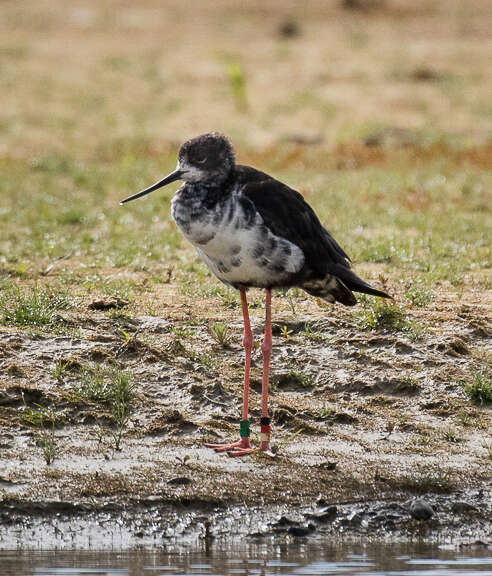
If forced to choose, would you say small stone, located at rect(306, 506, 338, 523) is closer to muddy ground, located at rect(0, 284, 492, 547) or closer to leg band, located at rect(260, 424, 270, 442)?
muddy ground, located at rect(0, 284, 492, 547)

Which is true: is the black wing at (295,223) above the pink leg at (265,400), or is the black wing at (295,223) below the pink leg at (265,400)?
above

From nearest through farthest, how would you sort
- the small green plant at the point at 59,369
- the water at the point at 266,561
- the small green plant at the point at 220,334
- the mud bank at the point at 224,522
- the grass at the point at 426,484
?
Result: the water at the point at 266,561 < the mud bank at the point at 224,522 < the grass at the point at 426,484 < the small green plant at the point at 59,369 < the small green plant at the point at 220,334

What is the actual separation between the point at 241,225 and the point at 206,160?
1.49 ft

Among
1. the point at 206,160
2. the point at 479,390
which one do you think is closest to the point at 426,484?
the point at 479,390

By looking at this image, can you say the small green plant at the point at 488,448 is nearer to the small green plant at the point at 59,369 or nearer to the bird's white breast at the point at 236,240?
the bird's white breast at the point at 236,240

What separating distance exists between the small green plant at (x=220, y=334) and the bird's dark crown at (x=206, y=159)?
1.59m

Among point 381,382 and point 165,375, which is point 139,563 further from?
point 381,382

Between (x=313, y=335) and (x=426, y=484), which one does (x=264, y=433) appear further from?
(x=313, y=335)

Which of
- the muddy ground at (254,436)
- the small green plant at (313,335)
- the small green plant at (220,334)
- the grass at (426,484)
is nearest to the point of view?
the muddy ground at (254,436)

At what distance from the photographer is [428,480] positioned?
20.3 feet

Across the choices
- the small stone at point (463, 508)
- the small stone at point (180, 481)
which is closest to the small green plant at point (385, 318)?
the small stone at point (463, 508)

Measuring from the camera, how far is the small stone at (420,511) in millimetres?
5922

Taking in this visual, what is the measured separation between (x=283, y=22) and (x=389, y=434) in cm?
2444

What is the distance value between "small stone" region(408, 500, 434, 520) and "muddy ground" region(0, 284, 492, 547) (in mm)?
27
